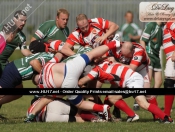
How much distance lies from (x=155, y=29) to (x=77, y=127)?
4538 millimetres

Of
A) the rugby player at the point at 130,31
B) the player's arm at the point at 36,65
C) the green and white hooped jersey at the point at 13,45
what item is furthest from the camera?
the rugby player at the point at 130,31

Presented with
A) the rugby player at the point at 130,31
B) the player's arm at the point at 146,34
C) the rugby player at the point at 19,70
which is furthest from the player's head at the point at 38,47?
the rugby player at the point at 130,31

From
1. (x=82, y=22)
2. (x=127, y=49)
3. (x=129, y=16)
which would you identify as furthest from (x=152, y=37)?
(x=129, y=16)

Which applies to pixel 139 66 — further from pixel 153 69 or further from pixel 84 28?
pixel 153 69

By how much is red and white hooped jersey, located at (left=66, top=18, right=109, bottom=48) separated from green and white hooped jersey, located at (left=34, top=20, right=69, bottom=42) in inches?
48.3

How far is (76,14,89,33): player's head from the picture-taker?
30.8ft

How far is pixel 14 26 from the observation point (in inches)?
411

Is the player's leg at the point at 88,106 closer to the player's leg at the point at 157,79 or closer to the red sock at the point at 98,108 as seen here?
the red sock at the point at 98,108

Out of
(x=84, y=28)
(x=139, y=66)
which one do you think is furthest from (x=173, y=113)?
(x=84, y=28)

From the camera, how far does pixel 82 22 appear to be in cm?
943

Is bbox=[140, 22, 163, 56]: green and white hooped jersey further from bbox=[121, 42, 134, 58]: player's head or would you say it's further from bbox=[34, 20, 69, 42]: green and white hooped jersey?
bbox=[121, 42, 134, 58]: player's head

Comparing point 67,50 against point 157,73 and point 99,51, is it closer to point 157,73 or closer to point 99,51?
point 99,51

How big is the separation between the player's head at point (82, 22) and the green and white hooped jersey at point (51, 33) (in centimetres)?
149

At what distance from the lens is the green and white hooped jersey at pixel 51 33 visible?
1096 centimetres
